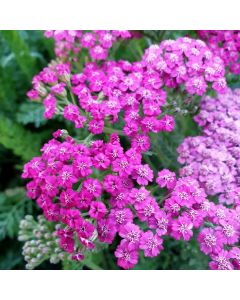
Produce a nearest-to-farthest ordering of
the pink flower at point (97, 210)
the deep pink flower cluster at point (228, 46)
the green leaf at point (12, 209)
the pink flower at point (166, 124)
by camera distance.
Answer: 1. the pink flower at point (97, 210)
2. the pink flower at point (166, 124)
3. the deep pink flower cluster at point (228, 46)
4. the green leaf at point (12, 209)

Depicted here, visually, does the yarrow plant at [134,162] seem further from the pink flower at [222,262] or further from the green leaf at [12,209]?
the green leaf at [12,209]

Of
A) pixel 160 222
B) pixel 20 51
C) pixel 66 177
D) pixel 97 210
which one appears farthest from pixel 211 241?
pixel 20 51

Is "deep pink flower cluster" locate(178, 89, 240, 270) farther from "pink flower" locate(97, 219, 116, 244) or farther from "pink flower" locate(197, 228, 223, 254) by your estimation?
"pink flower" locate(97, 219, 116, 244)

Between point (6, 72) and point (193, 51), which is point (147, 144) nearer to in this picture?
point (193, 51)

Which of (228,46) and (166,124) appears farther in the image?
(228,46)

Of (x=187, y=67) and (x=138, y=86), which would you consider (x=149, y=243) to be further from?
(x=187, y=67)

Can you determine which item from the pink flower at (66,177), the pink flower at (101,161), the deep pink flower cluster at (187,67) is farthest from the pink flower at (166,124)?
the pink flower at (66,177)

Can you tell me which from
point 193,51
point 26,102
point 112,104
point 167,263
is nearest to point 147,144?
point 112,104
